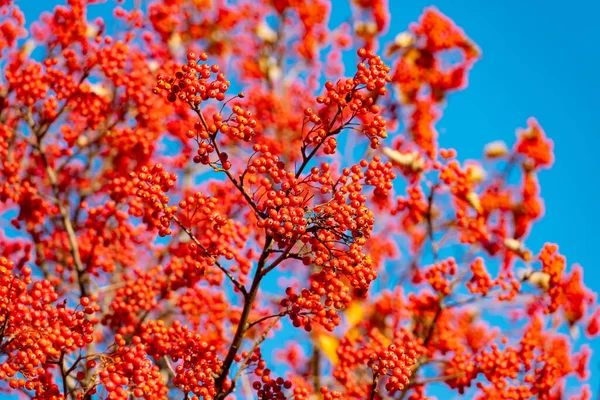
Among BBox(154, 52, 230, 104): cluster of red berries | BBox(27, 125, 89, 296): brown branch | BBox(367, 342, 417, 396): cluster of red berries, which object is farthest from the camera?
BBox(27, 125, 89, 296): brown branch

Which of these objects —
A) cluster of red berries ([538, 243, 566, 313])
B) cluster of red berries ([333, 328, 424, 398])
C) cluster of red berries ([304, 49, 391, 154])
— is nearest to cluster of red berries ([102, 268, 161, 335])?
cluster of red berries ([333, 328, 424, 398])

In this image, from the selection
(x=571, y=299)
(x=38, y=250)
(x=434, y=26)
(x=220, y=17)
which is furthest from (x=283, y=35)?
(x=571, y=299)

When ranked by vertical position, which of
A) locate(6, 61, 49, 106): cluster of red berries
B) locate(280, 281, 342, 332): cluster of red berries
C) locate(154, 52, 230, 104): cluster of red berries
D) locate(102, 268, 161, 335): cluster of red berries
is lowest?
locate(280, 281, 342, 332): cluster of red berries

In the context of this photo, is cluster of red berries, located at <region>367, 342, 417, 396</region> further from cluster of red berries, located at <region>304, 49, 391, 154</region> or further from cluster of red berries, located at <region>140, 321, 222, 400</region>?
cluster of red berries, located at <region>304, 49, 391, 154</region>

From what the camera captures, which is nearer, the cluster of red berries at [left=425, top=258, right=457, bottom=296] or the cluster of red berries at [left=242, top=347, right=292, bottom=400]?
the cluster of red berries at [left=242, top=347, right=292, bottom=400]

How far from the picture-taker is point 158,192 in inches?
194

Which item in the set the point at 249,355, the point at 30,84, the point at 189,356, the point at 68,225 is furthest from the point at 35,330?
the point at 30,84

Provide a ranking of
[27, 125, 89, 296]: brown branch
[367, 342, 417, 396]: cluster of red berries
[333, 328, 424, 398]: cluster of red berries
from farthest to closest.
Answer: [27, 125, 89, 296]: brown branch → [333, 328, 424, 398]: cluster of red berries → [367, 342, 417, 396]: cluster of red berries

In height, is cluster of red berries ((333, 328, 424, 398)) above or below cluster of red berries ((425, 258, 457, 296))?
below

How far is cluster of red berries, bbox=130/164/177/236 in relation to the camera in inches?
193

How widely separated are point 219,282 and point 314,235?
167 inches

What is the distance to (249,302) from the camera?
5.10 metres

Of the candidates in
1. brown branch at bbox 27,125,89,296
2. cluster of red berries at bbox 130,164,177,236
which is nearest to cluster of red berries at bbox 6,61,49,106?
brown branch at bbox 27,125,89,296

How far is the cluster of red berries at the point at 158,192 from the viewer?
491 centimetres
